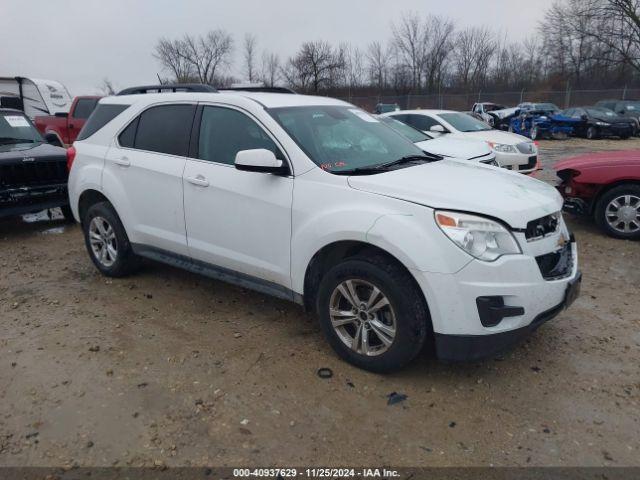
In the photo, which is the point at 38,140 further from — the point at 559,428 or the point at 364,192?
the point at 559,428

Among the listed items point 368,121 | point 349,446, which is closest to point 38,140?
point 368,121

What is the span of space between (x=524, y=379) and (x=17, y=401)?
322 cm

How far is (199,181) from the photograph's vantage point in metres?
4.05

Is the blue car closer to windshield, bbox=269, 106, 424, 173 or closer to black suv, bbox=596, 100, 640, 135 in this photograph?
black suv, bbox=596, 100, 640, 135

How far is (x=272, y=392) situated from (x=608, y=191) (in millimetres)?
5271

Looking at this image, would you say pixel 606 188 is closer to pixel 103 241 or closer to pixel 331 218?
pixel 331 218

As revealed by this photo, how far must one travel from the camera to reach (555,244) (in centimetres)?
328

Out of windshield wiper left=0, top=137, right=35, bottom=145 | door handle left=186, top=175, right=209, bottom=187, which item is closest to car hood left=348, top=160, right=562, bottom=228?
door handle left=186, top=175, right=209, bottom=187

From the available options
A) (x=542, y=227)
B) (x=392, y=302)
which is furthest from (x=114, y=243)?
(x=542, y=227)

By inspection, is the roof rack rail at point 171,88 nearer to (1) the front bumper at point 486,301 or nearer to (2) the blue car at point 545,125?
(1) the front bumper at point 486,301

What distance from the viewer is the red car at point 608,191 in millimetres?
6195

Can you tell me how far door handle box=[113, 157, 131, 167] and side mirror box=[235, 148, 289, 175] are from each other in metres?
1.60

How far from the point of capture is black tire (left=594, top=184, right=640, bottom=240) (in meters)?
6.18

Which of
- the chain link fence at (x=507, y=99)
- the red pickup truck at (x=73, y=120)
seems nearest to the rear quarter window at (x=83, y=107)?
the red pickup truck at (x=73, y=120)
